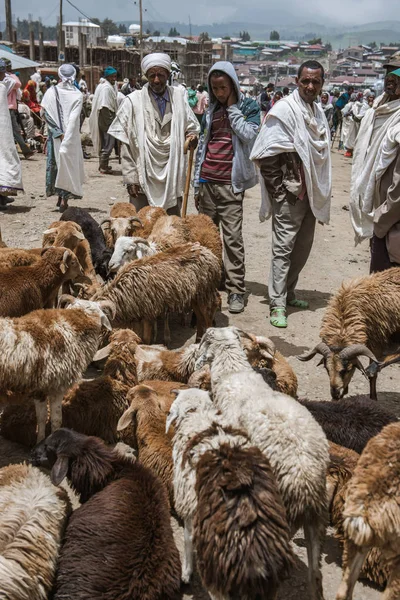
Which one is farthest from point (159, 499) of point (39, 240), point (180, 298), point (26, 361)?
point (39, 240)

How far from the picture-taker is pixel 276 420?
3.61 m

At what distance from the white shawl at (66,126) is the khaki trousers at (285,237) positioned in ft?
19.1

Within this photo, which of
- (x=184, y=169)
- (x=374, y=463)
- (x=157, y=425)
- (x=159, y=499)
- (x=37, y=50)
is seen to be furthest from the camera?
(x=37, y=50)

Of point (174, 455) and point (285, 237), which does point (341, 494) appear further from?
point (285, 237)

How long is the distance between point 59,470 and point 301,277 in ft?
20.6

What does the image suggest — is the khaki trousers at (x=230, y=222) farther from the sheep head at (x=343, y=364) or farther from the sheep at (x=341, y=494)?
the sheep at (x=341, y=494)

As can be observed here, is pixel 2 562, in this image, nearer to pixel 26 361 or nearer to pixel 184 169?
pixel 26 361

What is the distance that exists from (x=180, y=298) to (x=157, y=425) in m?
2.30

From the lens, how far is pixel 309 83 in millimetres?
7277

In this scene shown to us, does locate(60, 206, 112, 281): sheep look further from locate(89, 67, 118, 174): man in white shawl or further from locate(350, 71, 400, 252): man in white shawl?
locate(89, 67, 118, 174): man in white shawl

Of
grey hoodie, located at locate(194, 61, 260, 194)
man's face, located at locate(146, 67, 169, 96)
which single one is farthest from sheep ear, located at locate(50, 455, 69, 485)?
man's face, located at locate(146, 67, 169, 96)

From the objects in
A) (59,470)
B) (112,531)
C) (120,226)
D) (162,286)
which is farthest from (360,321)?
(120,226)

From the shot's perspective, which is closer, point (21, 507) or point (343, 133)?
point (21, 507)

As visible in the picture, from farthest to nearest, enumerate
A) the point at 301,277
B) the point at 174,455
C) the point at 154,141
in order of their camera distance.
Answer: the point at 301,277 < the point at 154,141 < the point at 174,455
